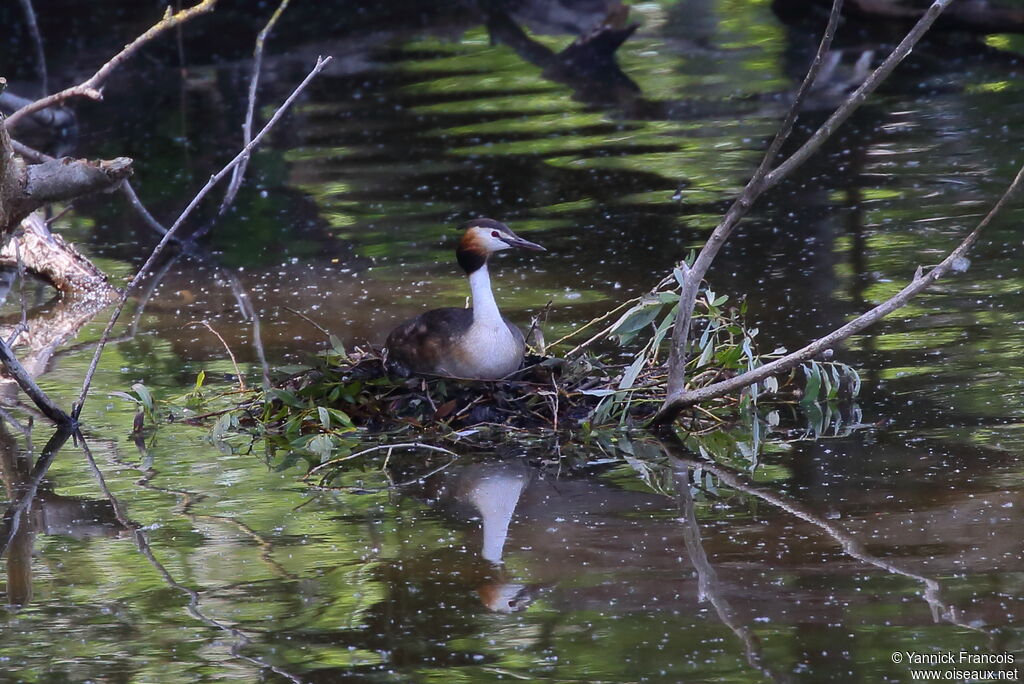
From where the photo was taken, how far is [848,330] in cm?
591

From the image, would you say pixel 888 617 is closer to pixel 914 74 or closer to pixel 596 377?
pixel 596 377

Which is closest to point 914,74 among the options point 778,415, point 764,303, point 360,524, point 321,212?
point 321,212

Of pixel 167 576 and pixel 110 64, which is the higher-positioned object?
pixel 110 64

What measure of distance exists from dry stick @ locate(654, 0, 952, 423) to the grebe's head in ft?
3.02

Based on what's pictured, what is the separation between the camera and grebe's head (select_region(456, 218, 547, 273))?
269 inches

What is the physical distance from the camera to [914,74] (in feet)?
47.5

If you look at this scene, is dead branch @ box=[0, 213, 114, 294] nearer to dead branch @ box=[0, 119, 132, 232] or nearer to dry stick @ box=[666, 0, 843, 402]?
dead branch @ box=[0, 119, 132, 232]

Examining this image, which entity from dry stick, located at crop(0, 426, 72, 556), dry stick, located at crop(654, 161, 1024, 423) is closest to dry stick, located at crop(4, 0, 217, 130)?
dry stick, located at crop(0, 426, 72, 556)

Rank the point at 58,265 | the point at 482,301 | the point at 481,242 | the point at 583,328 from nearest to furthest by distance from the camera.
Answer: the point at 482,301 < the point at 481,242 < the point at 583,328 < the point at 58,265

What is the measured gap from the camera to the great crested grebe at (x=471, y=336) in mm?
6539

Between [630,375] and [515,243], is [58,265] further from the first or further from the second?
[630,375]

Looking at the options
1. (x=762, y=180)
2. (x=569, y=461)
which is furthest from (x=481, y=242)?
(x=762, y=180)

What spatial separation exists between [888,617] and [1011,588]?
1.40 feet

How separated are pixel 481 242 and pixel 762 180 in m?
1.43
